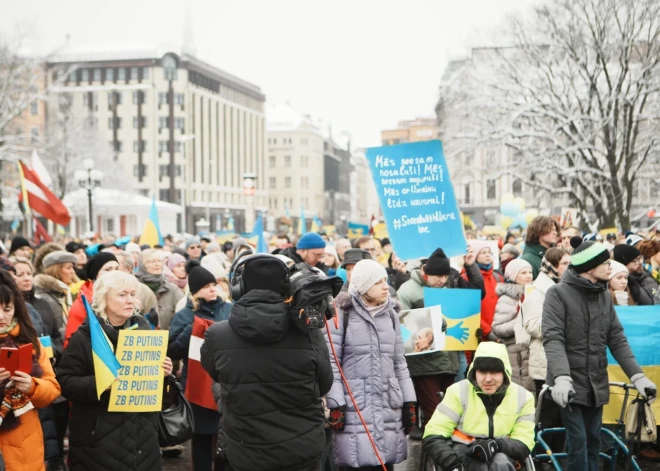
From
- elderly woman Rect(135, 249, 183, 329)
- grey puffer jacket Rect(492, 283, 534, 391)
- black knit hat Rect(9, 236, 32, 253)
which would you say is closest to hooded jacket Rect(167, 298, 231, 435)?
elderly woman Rect(135, 249, 183, 329)

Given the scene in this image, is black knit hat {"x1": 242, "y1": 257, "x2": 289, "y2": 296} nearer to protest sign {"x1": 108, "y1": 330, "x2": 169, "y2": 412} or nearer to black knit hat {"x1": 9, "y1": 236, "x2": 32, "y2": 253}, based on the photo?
protest sign {"x1": 108, "y1": 330, "x2": 169, "y2": 412}

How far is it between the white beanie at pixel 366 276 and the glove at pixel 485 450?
4.10 feet

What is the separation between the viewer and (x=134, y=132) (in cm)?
10838

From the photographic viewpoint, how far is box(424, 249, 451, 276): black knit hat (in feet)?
27.0

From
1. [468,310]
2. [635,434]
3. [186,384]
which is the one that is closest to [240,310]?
[186,384]

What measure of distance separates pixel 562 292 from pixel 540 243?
10.3 feet

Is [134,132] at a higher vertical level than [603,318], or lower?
higher

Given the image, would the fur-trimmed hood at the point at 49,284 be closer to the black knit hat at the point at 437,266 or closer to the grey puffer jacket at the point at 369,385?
the grey puffer jacket at the point at 369,385

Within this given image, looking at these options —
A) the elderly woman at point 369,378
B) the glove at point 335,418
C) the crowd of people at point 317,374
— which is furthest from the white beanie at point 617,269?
the glove at point 335,418

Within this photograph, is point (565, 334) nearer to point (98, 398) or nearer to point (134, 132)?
point (98, 398)

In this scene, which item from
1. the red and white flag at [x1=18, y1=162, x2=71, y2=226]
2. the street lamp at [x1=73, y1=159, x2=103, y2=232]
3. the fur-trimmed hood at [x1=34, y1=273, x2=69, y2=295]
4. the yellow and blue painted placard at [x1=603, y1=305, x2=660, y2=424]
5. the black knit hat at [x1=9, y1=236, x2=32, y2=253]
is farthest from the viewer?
the street lamp at [x1=73, y1=159, x2=103, y2=232]

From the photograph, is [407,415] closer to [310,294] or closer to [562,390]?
[562,390]

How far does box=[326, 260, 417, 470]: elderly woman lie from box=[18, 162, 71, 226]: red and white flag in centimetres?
1330

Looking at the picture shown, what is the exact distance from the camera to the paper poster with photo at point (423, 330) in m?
7.65
